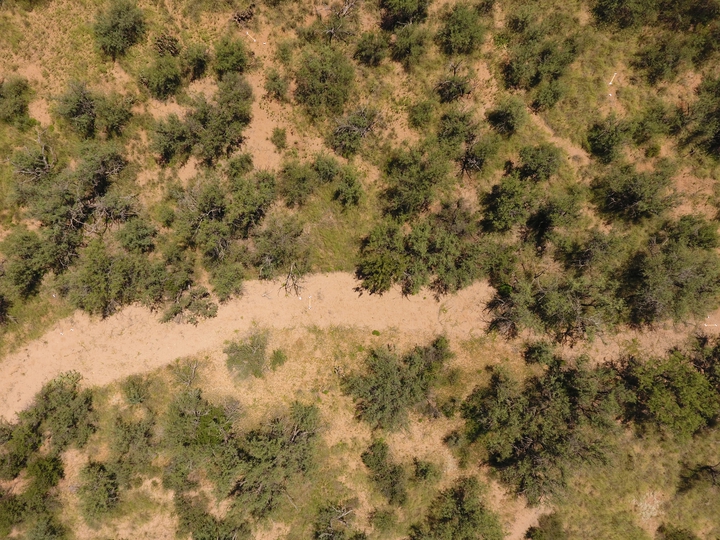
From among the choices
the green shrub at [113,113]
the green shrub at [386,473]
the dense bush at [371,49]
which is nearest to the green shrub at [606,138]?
the dense bush at [371,49]

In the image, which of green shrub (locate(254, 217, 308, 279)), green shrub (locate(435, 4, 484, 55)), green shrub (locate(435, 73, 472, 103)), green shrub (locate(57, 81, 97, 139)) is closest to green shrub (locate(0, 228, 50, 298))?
green shrub (locate(57, 81, 97, 139))

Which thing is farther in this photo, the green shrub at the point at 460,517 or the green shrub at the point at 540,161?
the green shrub at the point at 460,517

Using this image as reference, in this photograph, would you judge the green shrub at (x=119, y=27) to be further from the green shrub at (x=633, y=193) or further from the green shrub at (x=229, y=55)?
the green shrub at (x=633, y=193)

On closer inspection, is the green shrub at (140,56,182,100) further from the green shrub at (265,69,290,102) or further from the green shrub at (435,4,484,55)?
the green shrub at (435,4,484,55)

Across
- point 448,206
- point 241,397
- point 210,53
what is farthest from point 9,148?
point 448,206

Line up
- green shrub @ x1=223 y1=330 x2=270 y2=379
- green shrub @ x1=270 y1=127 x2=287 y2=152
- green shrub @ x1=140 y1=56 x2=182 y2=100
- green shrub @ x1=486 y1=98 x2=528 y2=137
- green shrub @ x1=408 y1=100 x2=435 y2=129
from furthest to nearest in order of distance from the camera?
green shrub @ x1=223 y1=330 x2=270 y2=379 < green shrub @ x1=270 y1=127 x2=287 y2=152 < green shrub @ x1=408 y1=100 x2=435 y2=129 < green shrub @ x1=140 y1=56 x2=182 y2=100 < green shrub @ x1=486 y1=98 x2=528 y2=137

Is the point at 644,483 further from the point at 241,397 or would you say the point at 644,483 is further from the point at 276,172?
the point at 276,172
